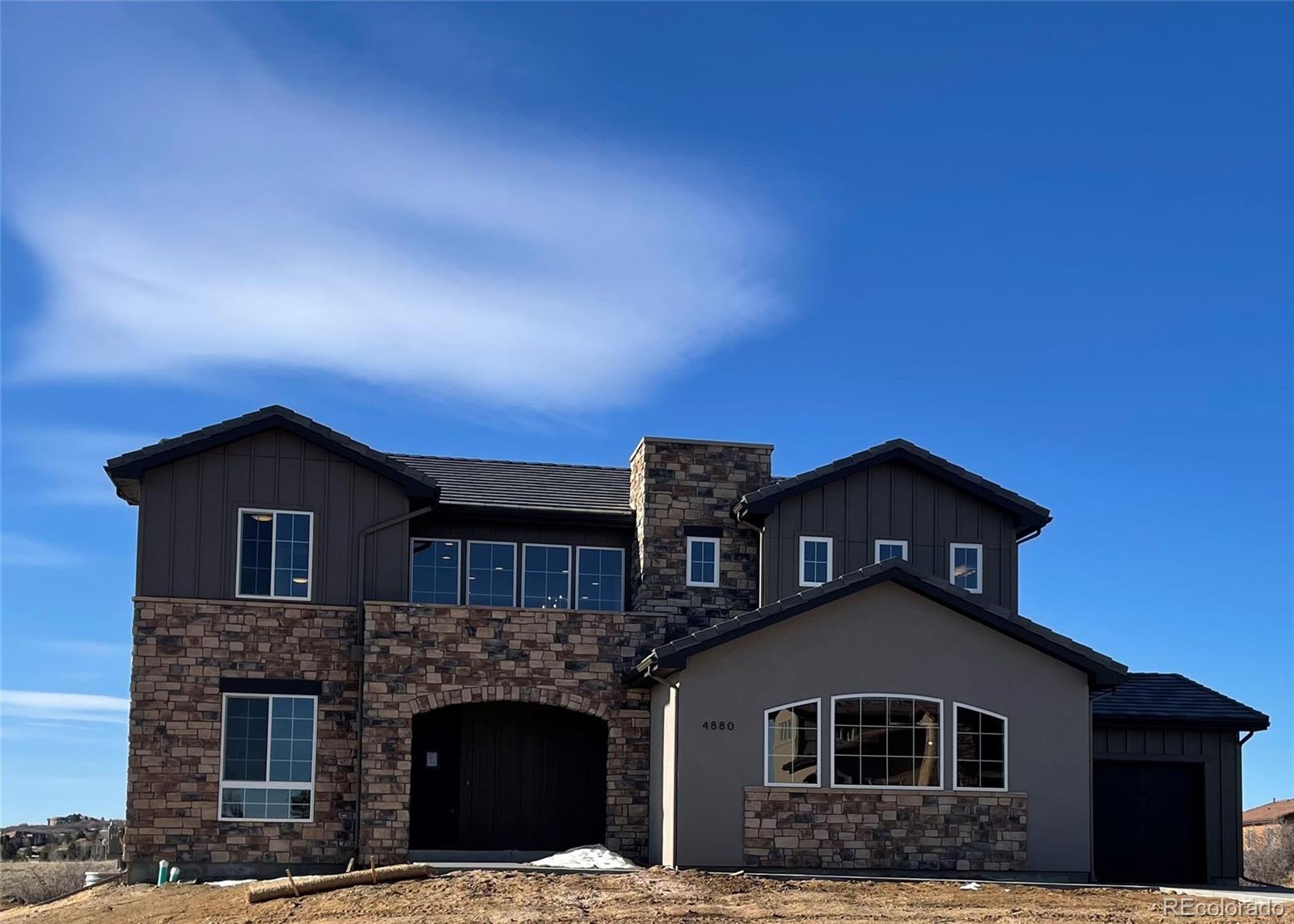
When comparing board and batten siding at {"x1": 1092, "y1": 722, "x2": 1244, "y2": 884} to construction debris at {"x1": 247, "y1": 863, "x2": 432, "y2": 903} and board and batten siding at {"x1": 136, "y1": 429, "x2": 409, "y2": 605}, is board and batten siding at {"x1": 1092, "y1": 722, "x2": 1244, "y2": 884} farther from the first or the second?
board and batten siding at {"x1": 136, "y1": 429, "x2": 409, "y2": 605}

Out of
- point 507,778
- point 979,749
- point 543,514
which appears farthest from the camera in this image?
point 543,514

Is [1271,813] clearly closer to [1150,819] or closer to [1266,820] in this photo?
[1266,820]

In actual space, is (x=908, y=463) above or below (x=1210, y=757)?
above

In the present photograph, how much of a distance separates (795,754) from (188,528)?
937cm

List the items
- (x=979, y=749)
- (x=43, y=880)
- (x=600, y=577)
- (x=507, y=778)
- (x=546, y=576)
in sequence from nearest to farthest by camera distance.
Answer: (x=979, y=749) → (x=507, y=778) → (x=546, y=576) → (x=600, y=577) → (x=43, y=880)

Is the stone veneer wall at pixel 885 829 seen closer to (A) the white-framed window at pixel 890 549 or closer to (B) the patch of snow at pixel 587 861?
(B) the patch of snow at pixel 587 861

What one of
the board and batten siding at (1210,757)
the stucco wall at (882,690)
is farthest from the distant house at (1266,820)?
the stucco wall at (882,690)

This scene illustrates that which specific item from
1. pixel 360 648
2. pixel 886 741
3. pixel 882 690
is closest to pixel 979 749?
pixel 886 741

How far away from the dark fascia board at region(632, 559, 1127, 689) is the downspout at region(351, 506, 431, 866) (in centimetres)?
427

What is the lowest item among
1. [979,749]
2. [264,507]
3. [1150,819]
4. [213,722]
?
[1150,819]

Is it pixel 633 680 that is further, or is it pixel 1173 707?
pixel 1173 707

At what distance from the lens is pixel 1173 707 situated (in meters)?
23.3

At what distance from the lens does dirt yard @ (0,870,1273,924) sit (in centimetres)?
1605

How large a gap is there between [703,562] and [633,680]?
280 centimetres
